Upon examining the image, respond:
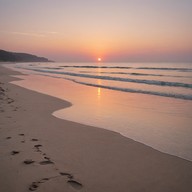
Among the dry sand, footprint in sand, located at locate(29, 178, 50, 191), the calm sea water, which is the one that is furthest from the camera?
the calm sea water

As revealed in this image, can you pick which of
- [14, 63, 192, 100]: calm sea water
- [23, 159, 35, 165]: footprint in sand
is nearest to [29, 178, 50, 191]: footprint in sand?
[23, 159, 35, 165]: footprint in sand

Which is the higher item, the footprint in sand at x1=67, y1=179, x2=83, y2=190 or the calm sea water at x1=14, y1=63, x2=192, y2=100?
the calm sea water at x1=14, y1=63, x2=192, y2=100

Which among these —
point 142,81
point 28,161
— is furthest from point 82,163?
point 142,81

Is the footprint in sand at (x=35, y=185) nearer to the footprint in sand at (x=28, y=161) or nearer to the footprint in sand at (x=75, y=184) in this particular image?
the footprint in sand at (x=75, y=184)

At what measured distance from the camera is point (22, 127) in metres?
5.98

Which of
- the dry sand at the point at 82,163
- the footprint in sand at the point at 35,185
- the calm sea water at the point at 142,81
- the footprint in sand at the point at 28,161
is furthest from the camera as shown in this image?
the calm sea water at the point at 142,81

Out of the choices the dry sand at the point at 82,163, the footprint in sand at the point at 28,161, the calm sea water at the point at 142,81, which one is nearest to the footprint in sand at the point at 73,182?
the dry sand at the point at 82,163

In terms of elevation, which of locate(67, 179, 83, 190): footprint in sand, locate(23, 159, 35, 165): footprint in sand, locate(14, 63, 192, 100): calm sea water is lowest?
locate(67, 179, 83, 190): footprint in sand

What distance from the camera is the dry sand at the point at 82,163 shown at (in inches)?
129

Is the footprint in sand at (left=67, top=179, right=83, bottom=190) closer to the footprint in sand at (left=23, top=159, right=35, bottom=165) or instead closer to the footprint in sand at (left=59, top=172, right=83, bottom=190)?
the footprint in sand at (left=59, top=172, right=83, bottom=190)

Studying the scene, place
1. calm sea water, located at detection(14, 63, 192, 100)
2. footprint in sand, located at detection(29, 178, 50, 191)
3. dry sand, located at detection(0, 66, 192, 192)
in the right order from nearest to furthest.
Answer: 1. footprint in sand, located at detection(29, 178, 50, 191)
2. dry sand, located at detection(0, 66, 192, 192)
3. calm sea water, located at detection(14, 63, 192, 100)

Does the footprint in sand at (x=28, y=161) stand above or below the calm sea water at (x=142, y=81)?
below

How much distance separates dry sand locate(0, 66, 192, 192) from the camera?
3279 mm

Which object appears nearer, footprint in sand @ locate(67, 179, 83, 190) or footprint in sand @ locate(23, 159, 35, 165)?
footprint in sand @ locate(67, 179, 83, 190)
